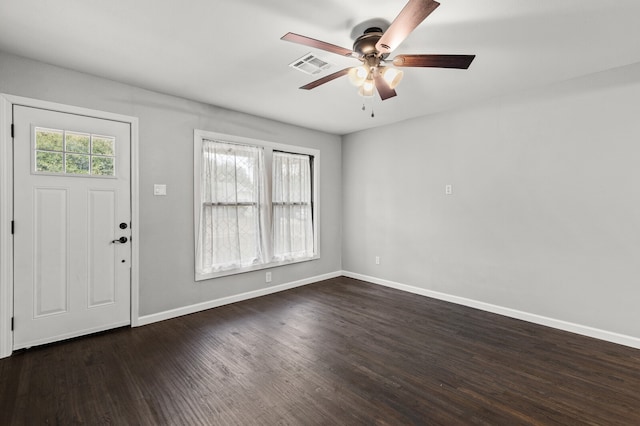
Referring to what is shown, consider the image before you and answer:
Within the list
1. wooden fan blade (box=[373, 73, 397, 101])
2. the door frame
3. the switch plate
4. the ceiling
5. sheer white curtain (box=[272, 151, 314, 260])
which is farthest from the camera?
sheer white curtain (box=[272, 151, 314, 260])

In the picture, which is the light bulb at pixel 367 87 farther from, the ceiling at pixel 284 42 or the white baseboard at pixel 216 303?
the white baseboard at pixel 216 303

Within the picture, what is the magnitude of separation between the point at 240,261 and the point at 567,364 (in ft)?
12.0

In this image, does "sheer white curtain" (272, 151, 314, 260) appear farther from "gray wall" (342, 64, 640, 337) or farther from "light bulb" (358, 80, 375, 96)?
"light bulb" (358, 80, 375, 96)

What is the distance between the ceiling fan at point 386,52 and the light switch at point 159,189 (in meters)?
2.32

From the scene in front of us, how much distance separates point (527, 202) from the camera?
344 centimetres

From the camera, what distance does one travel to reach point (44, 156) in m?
2.80

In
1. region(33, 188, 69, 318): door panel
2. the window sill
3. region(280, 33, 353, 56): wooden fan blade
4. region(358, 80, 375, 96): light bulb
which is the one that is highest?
region(280, 33, 353, 56): wooden fan blade

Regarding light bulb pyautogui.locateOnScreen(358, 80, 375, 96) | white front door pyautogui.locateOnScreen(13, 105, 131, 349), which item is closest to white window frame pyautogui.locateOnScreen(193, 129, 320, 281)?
white front door pyautogui.locateOnScreen(13, 105, 131, 349)

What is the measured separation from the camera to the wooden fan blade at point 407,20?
1557 millimetres

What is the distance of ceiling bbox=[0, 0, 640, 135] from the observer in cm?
200

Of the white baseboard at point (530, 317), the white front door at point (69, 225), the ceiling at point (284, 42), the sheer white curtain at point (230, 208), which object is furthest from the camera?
the sheer white curtain at point (230, 208)

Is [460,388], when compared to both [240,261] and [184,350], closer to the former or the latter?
[184,350]

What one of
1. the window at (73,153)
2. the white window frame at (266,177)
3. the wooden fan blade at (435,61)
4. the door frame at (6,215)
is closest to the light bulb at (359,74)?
the wooden fan blade at (435,61)

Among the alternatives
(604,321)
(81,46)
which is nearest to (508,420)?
(604,321)
